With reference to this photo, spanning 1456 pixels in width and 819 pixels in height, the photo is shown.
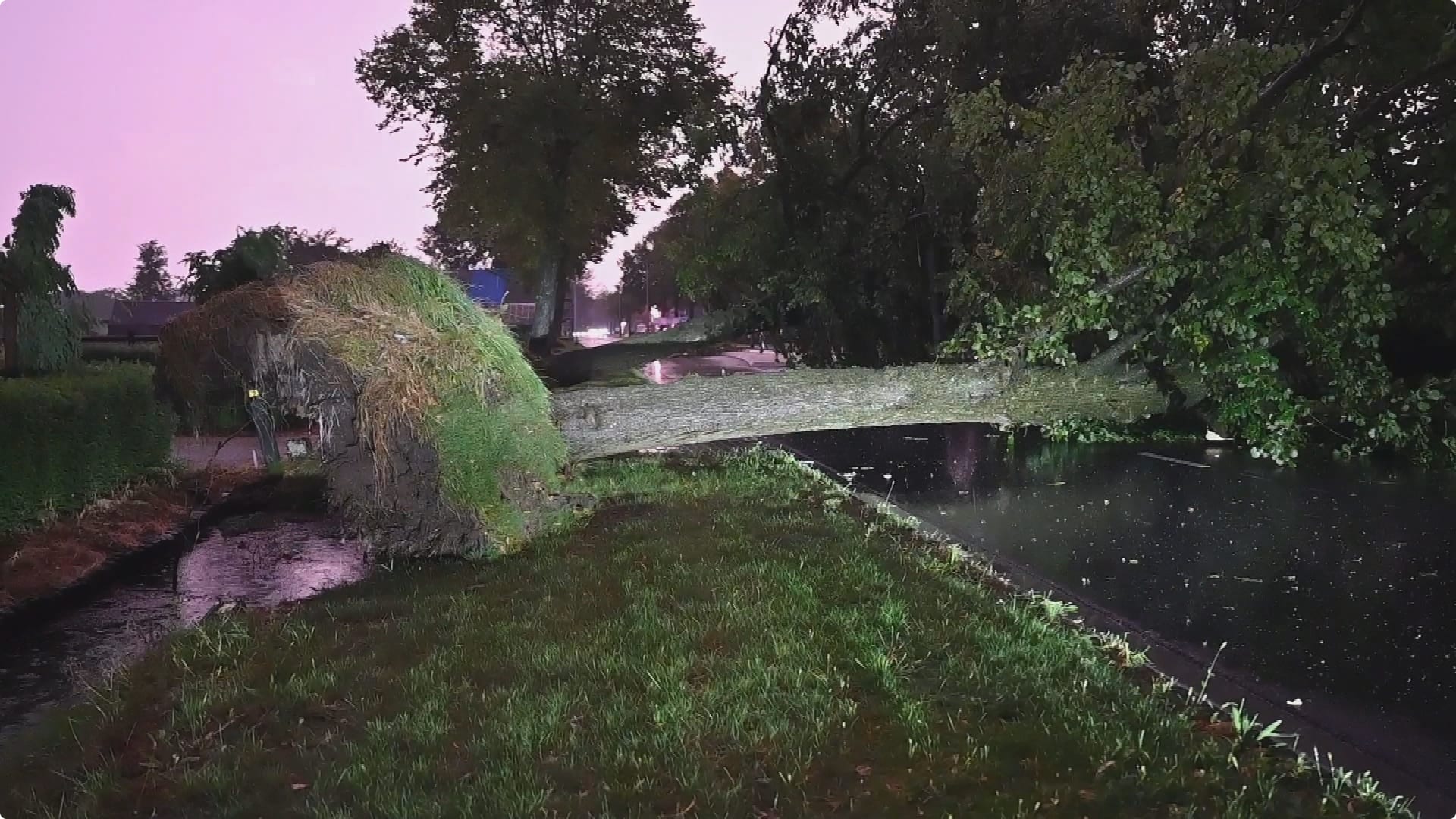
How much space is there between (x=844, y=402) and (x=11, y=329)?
645cm

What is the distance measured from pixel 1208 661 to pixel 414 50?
70.2 feet

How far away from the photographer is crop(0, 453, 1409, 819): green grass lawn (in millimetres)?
2586

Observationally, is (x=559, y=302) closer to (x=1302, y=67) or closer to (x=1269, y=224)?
(x=1302, y=67)

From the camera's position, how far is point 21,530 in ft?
19.8

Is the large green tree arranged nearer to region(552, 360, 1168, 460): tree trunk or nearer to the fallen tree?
region(552, 360, 1168, 460): tree trunk

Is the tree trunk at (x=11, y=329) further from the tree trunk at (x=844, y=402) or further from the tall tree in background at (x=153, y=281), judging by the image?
the tall tree in background at (x=153, y=281)

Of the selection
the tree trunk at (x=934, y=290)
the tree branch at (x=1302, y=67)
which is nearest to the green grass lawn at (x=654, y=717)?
the tree branch at (x=1302, y=67)

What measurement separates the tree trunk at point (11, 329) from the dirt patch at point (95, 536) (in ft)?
4.15

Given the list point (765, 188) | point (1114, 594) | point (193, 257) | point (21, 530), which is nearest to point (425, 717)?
point (1114, 594)

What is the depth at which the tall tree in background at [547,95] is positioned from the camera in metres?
19.5

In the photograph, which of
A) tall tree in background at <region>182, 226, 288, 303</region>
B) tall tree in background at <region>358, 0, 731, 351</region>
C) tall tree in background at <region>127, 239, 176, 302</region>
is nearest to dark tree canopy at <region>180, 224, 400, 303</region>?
tall tree in background at <region>182, 226, 288, 303</region>

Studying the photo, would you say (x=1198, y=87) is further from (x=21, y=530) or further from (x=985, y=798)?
(x=21, y=530)

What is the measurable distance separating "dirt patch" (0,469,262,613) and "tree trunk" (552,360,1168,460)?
127 inches

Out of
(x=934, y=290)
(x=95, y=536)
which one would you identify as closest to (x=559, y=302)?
(x=934, y=290)
